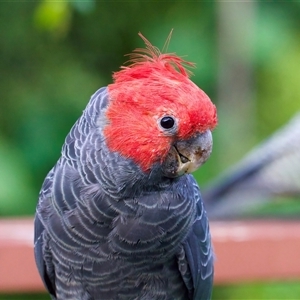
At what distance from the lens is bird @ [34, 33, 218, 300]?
2.28 ft

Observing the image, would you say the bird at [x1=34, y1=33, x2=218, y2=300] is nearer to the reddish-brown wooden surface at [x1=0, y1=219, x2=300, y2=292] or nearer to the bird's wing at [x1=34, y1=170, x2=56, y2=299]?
the bird's wing at [x1=34, y1=170, x2=56, y2=299]

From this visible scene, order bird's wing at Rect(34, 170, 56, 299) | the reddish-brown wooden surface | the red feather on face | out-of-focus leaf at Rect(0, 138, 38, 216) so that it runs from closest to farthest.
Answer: the red feather on face, bird's wing at Rect(34, 170, 56, 299), the reddish-brown wooden surface, out-of-focus leaf at Rect(0, 138, 38, 216)

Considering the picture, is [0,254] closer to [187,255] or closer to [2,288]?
[2,288]

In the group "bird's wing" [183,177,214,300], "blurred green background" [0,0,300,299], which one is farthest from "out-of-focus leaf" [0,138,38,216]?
"bird's wing" [183,177,214,300]

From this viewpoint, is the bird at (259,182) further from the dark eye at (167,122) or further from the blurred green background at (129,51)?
the dark eye at (167,122)

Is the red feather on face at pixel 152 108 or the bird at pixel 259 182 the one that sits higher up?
the red feather on face at pixel 152 108

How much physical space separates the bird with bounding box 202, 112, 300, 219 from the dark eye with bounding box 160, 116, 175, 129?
27.6 inches

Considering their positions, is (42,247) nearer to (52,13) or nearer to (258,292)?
(52,13)

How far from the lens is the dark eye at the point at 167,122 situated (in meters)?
0.68

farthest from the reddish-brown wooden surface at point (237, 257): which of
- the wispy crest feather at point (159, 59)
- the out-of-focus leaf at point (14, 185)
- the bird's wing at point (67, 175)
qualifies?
the wispy crest feather at point (159, 59)

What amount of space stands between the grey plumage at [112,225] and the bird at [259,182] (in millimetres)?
500

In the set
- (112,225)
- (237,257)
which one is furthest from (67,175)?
(237,257)

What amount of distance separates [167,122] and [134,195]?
15 cm

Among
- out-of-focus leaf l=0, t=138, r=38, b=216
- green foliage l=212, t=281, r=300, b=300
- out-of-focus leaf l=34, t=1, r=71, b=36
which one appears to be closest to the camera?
out-of-focus leaf l=34, t=1, r=71, b=36
